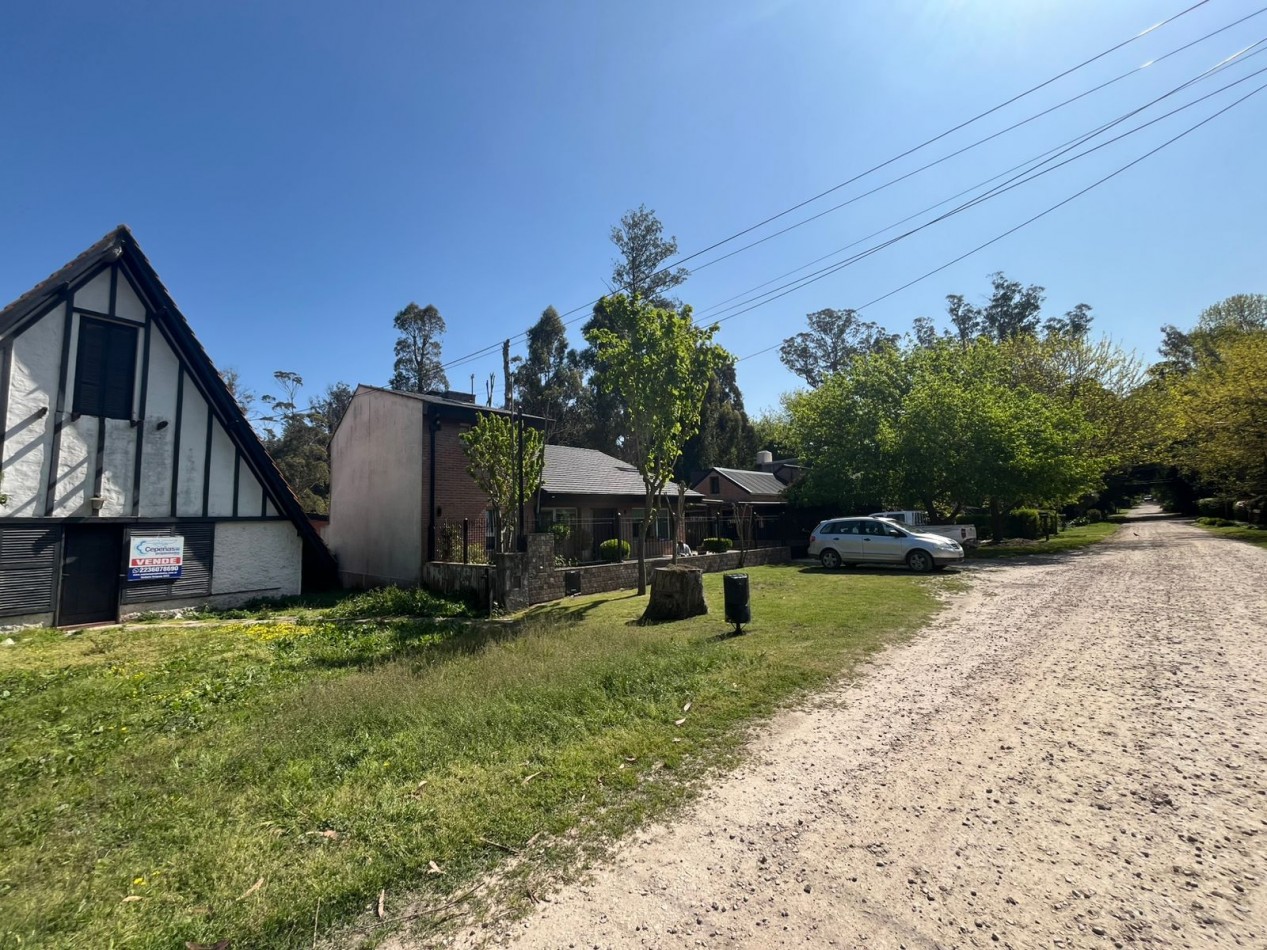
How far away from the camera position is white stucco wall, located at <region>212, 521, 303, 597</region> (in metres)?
14.9

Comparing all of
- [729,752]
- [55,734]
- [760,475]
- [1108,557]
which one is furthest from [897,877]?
[760,475]

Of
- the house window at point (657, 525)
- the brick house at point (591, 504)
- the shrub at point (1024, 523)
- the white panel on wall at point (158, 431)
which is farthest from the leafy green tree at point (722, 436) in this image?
the white panel on wall at point (158, 431)

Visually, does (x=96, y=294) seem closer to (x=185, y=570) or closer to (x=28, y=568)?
(x=28, y=568)

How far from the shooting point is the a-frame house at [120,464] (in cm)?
1212

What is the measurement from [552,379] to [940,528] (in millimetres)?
29522

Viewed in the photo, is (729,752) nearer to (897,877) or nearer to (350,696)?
(897,877)

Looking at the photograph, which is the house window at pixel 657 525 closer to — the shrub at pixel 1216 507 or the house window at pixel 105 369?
the house window at pixel 105 369

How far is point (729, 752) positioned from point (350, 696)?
408cm

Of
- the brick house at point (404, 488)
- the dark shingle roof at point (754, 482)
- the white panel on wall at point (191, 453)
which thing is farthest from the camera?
the dark shingle roof at point (754, 482)

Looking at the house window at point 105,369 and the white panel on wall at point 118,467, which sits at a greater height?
the house window at point 105,369

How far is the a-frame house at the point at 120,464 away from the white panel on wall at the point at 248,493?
3cm

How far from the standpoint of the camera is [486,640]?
9234mm

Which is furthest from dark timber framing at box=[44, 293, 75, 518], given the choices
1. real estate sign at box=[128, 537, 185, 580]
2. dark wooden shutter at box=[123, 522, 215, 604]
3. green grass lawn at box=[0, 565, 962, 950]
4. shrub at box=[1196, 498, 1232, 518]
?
shrub at box=[1196, 498, 1232, 518]

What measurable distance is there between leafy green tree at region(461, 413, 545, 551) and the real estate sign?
7263 millimetres
